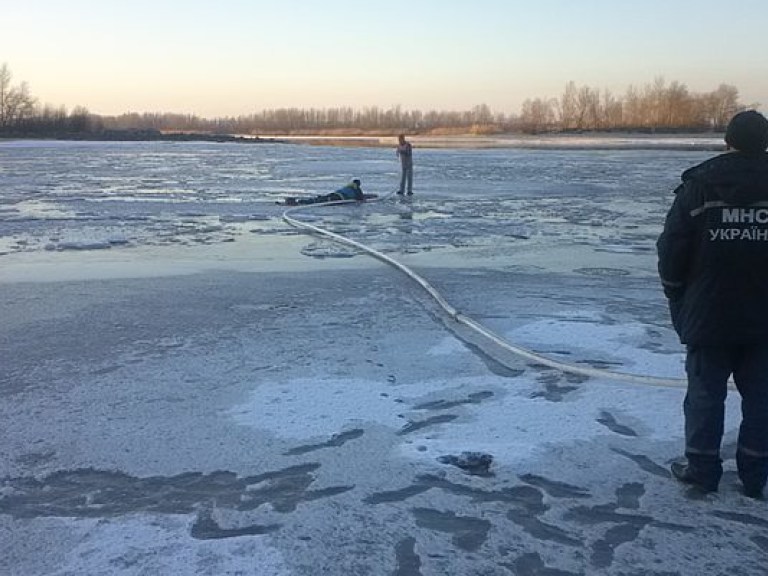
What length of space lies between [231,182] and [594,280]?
2010cm

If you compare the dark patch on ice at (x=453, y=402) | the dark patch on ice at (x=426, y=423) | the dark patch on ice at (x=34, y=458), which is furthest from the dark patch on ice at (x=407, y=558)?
the dark patch on ice at (x=34, y=458)

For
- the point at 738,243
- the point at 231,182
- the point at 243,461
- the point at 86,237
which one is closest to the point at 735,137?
the point at 738,243

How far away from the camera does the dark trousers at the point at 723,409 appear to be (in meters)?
3.82

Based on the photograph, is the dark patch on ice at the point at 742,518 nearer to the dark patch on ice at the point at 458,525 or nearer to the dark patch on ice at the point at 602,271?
the dark patch on ice at the point at 458,525

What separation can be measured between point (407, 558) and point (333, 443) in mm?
1245

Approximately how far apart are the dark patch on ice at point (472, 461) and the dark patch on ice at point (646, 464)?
0.72 m

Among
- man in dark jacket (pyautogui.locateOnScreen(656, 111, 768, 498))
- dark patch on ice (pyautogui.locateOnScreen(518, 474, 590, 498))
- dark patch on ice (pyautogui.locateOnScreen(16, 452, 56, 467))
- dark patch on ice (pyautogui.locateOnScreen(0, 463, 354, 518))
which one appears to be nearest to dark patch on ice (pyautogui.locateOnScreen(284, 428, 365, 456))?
dark patch on ice (pyautogui.locateOnScreen(0, 463, 354, 518))

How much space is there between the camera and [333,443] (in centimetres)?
441

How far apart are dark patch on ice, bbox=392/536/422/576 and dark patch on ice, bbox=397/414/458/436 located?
1202 mm

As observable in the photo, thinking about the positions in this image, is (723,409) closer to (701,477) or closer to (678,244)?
(701,477)

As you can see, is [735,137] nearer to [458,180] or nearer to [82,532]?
[82,532]

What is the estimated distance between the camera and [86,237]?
1282 centimetres

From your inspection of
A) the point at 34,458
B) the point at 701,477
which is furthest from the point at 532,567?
the point at 34,458

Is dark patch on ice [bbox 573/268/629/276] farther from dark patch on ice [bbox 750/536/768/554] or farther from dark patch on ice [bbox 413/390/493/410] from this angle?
dark patch on ice [bbox 750/536/768/554]
